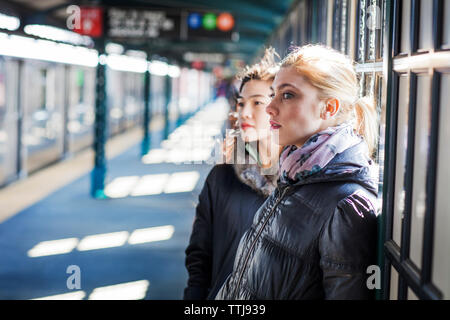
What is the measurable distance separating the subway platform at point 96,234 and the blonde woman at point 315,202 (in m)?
1.27

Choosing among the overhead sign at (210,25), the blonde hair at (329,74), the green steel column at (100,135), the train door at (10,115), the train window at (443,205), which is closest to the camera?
the train window at (443,205)

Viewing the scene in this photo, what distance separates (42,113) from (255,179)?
15.6m

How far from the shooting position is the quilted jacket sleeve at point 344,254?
1.64 m

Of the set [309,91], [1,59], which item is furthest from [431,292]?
[1,59]

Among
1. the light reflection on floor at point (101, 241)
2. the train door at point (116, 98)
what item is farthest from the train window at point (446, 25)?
the train door at point (116, 98)

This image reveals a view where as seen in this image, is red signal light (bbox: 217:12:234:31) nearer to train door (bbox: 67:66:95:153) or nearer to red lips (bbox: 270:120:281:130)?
red lips (bbox: 270:120:281:130)

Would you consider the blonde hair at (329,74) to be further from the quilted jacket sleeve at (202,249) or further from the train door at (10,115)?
the train door at (10,115)

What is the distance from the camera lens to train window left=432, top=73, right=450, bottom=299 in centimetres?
Result: 134

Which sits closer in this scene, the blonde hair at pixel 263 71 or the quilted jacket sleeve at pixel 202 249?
the quilted jacket sleeve at pixel 202 249

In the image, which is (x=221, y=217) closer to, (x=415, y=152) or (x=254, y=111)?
(x=254, y=111)

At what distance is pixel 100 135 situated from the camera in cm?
966

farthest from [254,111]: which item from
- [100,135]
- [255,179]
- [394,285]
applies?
[100,135]

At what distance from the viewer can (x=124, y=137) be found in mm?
20734

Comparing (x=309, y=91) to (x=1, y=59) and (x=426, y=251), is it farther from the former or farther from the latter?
(x=1, y=59)
